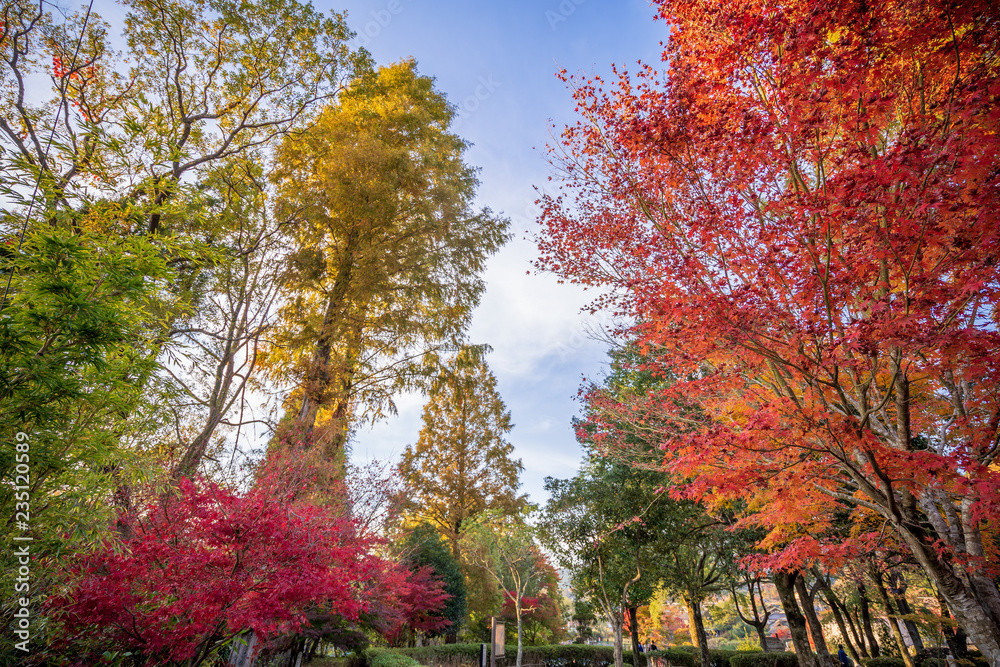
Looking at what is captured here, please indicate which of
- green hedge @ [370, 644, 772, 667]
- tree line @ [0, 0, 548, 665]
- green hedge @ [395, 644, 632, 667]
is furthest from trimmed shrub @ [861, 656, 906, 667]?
tree line @ [0, 0, 548, 665]

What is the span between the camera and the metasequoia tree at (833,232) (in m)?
2.91

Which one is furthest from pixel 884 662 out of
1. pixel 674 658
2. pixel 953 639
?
pixel 674 658

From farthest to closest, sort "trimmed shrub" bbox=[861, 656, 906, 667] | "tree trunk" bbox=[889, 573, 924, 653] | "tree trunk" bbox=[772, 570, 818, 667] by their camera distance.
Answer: "trimmed shrub" bbox=[861, 656, 906, 667] < "tree trunk" bbox=[889, 573, 924, 653] < "tree trunk" bbox=[772, 570, 818, 667]

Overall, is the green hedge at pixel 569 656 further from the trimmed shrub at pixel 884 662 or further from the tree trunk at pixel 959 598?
the tree trunk at pixel 959 598

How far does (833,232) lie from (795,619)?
35.2 ft

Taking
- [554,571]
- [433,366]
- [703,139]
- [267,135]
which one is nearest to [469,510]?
[554,571]

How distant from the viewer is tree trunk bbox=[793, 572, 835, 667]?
8.75m

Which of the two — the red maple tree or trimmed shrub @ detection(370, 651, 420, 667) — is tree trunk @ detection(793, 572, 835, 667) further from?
the red maple tree

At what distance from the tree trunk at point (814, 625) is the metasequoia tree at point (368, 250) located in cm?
1032

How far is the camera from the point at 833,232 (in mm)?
3443

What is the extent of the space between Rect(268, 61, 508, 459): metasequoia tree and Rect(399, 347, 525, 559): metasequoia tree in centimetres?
811

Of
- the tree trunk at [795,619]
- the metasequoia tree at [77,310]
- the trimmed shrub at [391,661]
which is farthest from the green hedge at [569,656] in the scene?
the metasequoia tree at [77,310]

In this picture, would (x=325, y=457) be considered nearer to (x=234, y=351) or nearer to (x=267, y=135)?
(x=234, y=351)

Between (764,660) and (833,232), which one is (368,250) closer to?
(833,232)
